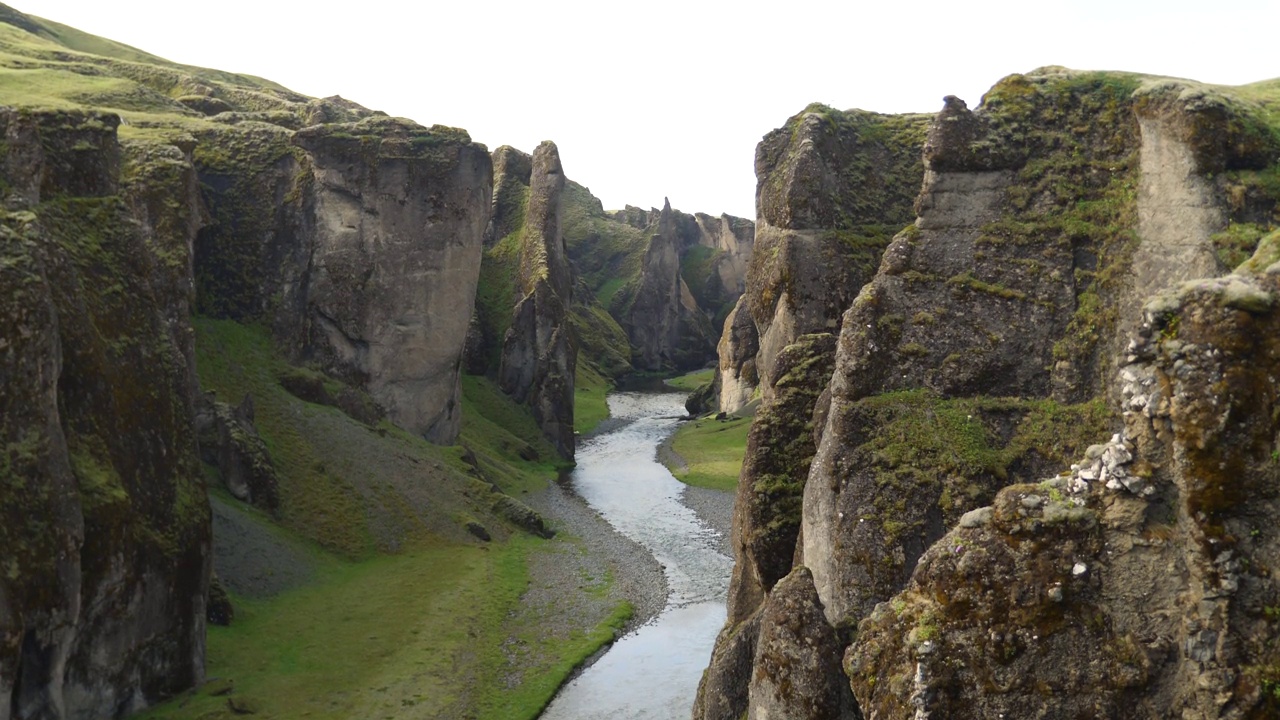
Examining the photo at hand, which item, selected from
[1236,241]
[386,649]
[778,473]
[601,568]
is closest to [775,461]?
[778,473]

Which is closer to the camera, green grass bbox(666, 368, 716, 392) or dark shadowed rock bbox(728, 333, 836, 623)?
dark shadowed rock bbox(728, 333, 836, 623)

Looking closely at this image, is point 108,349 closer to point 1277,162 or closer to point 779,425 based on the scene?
point 779,425

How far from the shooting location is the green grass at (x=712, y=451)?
287 ft

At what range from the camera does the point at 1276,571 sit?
526 inches

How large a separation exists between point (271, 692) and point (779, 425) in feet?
69.8

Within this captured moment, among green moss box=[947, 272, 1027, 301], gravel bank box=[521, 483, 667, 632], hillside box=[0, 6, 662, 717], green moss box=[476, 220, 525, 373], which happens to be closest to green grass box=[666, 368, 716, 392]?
green moss box=[476, 220, 525, 373]

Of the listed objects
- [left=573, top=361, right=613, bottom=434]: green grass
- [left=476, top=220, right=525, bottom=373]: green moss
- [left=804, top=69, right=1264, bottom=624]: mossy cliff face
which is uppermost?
[left=804, top=69, right=1264, bottom=624]: mossy cliff face

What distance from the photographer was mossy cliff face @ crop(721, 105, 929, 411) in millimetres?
35812

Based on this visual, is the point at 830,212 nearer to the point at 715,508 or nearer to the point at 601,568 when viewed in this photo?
the point at 601,568

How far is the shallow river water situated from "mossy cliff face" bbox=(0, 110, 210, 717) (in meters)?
14.4

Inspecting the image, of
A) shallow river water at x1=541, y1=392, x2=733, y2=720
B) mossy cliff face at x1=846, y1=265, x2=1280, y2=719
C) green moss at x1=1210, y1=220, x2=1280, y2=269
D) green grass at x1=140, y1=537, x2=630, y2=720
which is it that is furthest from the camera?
shallow river water at x1=541, y1=392, x2=733, y2=720

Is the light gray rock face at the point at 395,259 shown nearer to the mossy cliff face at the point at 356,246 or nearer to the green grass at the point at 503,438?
the mossy cliff face at the point at 356,246

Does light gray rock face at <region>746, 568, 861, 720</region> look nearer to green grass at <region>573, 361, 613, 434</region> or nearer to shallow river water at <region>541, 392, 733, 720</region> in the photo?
shallow river water at <region>541, 392, 733, 720</region>

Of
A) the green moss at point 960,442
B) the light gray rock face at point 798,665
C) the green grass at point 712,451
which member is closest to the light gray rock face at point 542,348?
the green grass at point 712,451
